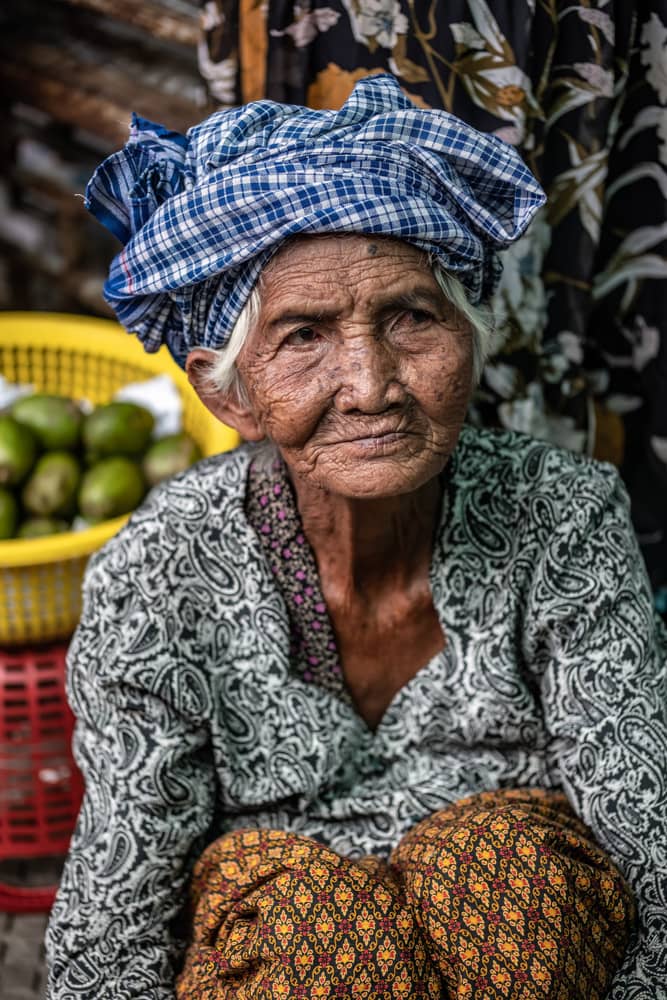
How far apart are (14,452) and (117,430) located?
25 cm

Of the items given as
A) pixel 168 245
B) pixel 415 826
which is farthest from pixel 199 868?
pixel 168 245

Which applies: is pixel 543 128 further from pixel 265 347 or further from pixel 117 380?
pixel 117 380

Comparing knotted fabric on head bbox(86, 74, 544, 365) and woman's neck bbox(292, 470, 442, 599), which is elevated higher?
knotted fabric on head bbox(86, 74, 544, 365)

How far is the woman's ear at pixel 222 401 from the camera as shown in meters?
1.79

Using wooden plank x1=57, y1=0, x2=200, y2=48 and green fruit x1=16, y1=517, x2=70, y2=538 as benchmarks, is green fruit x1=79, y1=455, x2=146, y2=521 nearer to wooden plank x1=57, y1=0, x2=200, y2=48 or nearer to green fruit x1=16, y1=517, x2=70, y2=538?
green fruit x1=16, y1=517, x2=70, y2=538

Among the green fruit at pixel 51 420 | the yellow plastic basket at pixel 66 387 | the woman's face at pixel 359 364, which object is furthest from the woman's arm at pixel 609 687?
the green fruit at pixel 51 420

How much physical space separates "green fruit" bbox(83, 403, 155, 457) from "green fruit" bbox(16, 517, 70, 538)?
20cm

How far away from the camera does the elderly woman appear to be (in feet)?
5.13

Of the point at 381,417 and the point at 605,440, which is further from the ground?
the point at 381,417

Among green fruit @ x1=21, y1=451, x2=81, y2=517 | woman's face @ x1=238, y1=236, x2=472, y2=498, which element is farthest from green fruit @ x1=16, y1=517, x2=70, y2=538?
woman's face @ x1=238, y1=236, x2=472, y2=498

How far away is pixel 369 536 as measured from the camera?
1861mm

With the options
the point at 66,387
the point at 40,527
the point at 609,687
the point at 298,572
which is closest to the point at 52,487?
the point at 40,527

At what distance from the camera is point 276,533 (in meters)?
1.91

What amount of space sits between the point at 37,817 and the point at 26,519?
0.69 metres
